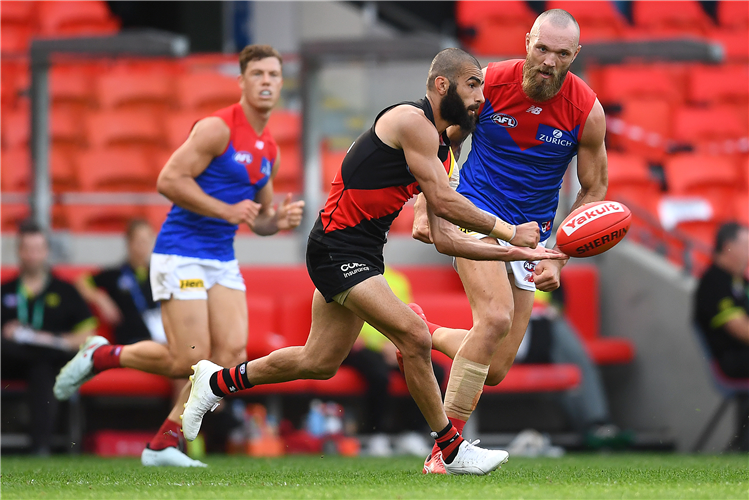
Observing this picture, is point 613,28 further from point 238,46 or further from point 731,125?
point 238,46

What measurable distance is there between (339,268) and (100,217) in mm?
5746

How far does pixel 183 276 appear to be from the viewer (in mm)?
6836

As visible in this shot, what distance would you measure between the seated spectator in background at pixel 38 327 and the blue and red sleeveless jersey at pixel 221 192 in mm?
2651

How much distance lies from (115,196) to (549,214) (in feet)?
18.0

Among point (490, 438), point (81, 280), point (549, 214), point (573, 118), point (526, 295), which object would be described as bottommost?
point (490, 438)

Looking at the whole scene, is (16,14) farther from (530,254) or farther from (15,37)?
(530,254)

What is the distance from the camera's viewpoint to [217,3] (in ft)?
48.7

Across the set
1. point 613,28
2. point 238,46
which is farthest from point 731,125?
point 238,46

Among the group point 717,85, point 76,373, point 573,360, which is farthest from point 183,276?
point 717,85

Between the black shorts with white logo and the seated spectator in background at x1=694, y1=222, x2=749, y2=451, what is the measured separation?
4.83m

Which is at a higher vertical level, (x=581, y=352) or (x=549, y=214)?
(x=549, y=214)

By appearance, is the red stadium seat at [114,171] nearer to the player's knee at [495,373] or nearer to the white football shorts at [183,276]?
the white football shorts at [183,276]

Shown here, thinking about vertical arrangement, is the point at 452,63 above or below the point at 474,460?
above

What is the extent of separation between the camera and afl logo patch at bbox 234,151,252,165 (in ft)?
22.8
